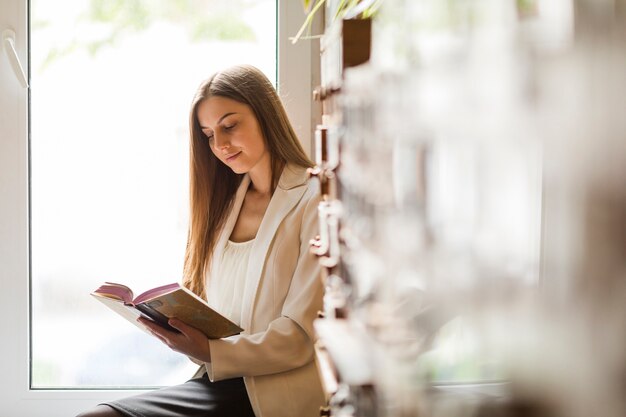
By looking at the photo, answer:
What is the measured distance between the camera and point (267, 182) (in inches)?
76.3

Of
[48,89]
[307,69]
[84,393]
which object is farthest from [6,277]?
[307,69]

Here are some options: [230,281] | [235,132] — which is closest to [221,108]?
[235,132]

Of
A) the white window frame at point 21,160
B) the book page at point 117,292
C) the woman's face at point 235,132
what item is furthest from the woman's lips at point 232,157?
the book page at point 117,292

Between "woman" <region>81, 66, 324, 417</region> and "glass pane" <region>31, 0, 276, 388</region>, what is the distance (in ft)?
0.72

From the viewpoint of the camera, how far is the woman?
171 cm

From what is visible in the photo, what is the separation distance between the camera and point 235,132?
187 centimetres

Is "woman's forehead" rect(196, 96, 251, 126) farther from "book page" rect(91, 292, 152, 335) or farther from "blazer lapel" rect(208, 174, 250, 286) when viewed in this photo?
"book page" rect(91, 292, 152, 335)

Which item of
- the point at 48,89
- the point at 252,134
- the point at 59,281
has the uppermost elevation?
the point at 48,89

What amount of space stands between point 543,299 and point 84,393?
1914mm

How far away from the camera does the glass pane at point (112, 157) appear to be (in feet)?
7.01

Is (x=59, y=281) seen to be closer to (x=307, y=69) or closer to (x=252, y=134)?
(x=252, y=134)

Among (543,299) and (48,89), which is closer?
(543,299)

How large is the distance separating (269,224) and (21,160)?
0.73 metres

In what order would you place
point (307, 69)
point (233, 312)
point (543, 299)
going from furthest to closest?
point (307, 69) < point (233, 312) < point (543, 299)
